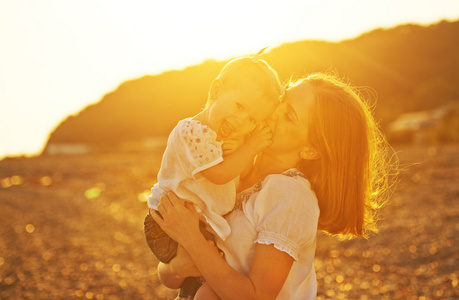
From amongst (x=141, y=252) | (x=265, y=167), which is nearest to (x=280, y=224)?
Result: (x=265, y=167)

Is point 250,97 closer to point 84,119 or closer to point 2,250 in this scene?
point 2,250

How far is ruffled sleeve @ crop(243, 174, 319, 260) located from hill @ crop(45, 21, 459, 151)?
51.3 meters

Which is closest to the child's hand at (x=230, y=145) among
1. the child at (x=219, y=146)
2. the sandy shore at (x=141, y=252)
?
the child at (x=219, y=146)

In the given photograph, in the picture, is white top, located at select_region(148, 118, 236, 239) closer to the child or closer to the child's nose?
the child

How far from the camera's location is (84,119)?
104375 mm

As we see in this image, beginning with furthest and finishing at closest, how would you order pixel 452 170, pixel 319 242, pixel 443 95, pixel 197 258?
pixel 443 95, pixel 452 170, pixel 319 242, pixel 197 258

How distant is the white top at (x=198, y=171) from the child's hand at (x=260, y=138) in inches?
6.7

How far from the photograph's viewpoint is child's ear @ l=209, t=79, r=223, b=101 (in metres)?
2.80

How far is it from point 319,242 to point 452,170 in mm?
8880

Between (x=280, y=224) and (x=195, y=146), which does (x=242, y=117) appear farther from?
(x=280, y=224)

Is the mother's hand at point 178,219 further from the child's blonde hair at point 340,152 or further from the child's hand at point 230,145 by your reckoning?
the child's blonde hair at point 340,152

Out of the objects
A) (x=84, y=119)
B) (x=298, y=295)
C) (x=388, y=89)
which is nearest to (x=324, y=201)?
(x=298, y=295)

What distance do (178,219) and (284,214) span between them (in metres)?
0.52

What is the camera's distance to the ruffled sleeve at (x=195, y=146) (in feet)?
8.36
